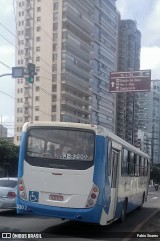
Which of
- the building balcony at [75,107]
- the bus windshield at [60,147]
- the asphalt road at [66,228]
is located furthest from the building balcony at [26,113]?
the bus windshield at [60,147]

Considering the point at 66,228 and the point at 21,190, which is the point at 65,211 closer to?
the point at 21,190

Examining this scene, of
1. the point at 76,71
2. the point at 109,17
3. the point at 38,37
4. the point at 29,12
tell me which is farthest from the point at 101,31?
the point at 29,12

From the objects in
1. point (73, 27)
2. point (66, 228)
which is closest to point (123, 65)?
point (73, 27)

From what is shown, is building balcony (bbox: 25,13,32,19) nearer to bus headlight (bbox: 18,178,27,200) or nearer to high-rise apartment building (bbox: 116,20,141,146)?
high-rise apartment building (bbox: 116,20,141,146)

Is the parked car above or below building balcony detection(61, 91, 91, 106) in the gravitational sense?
below

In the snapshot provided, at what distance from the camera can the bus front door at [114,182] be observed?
12.5m

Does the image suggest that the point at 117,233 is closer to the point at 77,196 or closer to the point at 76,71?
the point at 77,196

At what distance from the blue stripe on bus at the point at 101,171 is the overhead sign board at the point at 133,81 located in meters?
13.3

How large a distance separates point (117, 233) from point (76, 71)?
7712 centimetres

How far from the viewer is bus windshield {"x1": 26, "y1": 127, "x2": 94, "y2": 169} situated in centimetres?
1157

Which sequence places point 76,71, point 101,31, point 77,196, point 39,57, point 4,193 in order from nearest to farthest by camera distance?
point 77,196 < point 4,193 < point 39,57 < point 76,71 < point 101,31

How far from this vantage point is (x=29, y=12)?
71375mm

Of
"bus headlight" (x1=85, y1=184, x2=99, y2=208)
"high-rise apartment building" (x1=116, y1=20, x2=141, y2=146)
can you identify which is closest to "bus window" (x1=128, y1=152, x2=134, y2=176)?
"bus headlight" (x1=85, y1=184, x2=99, y2=208)

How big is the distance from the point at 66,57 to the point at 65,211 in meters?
72.1
